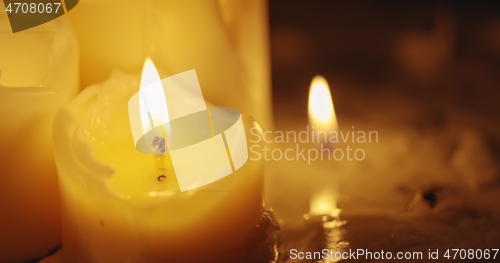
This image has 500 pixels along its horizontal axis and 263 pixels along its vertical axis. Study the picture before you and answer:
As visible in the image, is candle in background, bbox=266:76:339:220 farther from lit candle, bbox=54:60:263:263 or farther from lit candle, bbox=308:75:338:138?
lit candle, bbox=54:60:263:263

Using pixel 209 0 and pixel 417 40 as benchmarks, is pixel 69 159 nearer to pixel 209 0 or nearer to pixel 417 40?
pixel 209 0

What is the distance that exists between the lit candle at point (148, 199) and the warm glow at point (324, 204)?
96 millimetres

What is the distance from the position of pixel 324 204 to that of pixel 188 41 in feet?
0.66

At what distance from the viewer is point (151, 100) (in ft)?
1.81

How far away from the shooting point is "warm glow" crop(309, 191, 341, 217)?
61 centimetres

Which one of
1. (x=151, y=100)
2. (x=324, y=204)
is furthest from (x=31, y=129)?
(x=324, y=204)

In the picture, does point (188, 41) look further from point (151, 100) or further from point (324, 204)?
point (324, 204)

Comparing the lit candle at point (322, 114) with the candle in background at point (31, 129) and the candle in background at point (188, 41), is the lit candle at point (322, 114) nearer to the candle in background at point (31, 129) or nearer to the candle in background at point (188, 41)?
the candle in background at point (188, 41)

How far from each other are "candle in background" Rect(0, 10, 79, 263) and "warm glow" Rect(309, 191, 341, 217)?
0.76 feet

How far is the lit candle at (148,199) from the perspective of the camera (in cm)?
47

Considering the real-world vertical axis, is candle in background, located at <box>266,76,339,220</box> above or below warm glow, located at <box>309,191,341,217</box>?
above

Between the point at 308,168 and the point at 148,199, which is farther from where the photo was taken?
the point at 308,168

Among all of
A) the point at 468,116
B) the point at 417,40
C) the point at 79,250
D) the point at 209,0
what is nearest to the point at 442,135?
the point at 468,116

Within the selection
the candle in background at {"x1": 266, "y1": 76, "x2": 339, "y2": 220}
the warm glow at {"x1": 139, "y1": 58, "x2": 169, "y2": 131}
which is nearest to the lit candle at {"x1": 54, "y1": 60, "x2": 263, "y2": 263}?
the warm glow at {"x1": 139, "y1": 58, "x2": 169, "y2": 131}
